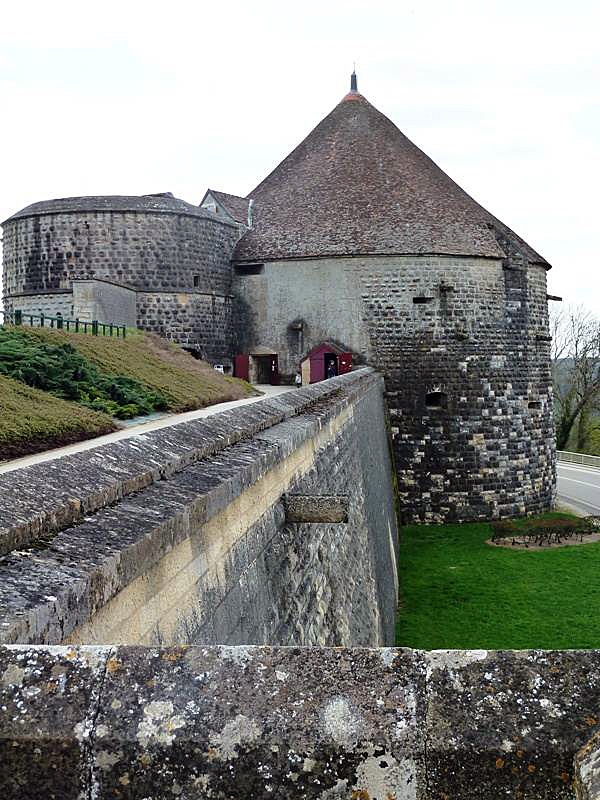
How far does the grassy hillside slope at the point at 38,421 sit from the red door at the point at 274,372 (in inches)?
754

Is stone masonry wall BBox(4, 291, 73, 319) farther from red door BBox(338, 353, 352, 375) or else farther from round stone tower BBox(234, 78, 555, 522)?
red door BBox(338, 353, 352, 375)

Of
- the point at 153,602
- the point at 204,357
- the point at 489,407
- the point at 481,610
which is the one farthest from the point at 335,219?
the point at 153,602

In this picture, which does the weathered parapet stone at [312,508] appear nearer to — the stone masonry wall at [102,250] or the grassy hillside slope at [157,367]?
the grassy hillside slope at [157,367]

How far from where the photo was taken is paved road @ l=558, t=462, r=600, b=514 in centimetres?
3459

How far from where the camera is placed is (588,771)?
5.63 feet

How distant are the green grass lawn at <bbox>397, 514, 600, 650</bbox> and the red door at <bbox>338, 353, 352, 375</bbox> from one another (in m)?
5.84

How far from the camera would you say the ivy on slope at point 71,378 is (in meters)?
13.4

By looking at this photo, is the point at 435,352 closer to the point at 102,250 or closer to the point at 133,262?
the point at 133,262

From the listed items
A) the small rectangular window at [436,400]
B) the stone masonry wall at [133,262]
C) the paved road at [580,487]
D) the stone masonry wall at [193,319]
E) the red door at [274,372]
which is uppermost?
the stone masonry wall at [133,262]

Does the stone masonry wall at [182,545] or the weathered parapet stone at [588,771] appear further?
the stone masonry wall at [182,545]

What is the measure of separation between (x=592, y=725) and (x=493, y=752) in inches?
8.5

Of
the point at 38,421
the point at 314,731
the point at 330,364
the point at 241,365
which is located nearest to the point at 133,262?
the point at 241,365

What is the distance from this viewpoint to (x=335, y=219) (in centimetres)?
3072

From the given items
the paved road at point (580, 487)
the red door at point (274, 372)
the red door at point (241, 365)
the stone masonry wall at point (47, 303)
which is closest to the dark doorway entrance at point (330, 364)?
the red door at point (274, 372)
